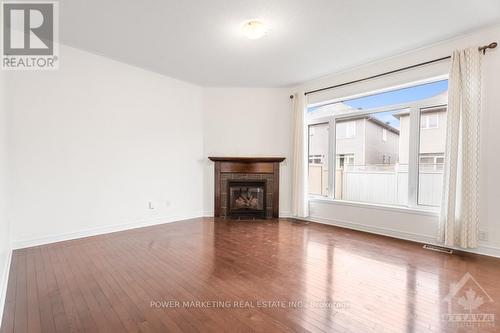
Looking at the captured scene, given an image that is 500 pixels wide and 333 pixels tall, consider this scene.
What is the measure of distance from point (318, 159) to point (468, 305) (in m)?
3.49

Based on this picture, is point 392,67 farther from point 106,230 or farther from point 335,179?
point 106,230

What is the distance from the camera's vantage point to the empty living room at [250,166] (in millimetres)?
2096

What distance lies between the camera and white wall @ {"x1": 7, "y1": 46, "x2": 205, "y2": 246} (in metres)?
3.28

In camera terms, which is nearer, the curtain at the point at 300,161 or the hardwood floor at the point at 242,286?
the hardwood floor at the point at 242,286

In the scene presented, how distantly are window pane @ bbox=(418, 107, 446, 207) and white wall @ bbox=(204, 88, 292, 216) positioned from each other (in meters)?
2.60

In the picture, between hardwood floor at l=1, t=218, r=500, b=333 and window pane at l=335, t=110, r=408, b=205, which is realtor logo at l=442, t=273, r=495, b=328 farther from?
window pane at l=335, t=110, r=408, b=205

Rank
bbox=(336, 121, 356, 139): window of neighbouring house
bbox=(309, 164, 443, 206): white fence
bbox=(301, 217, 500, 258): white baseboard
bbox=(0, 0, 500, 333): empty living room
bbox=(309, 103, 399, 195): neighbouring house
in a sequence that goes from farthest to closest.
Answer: bbox=(336, 121, 356, 139): window of neighbouring house < bbox=(309, 103, 399, 195): neighbouring house < bbox=(309, 164, 443, 206): white fence < bbox=(301, 217, 500, 258): white baseboard < bbox=(0, 0, 500, 333): empty living room

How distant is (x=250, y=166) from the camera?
5.35 metres

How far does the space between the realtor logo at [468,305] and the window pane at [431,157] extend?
1539 millimetres

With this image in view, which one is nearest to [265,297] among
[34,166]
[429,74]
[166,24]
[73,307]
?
[73,307]

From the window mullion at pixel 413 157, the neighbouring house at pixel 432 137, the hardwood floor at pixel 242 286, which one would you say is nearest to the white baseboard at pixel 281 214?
the hardwood floor at pixel 242 286

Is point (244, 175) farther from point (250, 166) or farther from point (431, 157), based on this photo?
point (431, 157)

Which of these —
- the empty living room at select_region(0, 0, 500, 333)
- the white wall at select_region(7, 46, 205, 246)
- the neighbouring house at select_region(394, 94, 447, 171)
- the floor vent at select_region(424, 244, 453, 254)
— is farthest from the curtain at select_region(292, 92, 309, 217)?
the white wall at select_region(7, 46, 205, 246)

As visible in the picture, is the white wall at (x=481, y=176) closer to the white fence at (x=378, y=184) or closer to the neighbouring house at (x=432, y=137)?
the white fence at (x=378, y=184)
